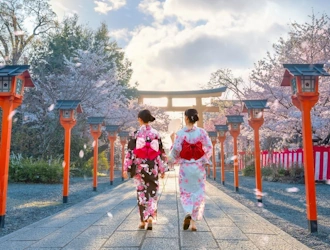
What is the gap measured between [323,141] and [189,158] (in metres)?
13.3

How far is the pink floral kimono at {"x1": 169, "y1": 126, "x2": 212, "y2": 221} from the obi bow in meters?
0.28

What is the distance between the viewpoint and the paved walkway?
11.7ft

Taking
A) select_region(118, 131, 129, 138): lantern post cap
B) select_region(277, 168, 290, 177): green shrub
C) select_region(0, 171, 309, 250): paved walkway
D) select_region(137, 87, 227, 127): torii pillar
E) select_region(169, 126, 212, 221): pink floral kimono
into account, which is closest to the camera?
select_region(0, 171, 309, 250): paved walkway

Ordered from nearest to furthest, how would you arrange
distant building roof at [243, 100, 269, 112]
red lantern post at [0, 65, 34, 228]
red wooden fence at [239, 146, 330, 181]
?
red lantern post at [0, 65, 34, 228] → distant building roof at [243, 100, 269, 112] → red wooden fence at [239, 146, 330, 181]

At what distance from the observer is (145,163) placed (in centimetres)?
472

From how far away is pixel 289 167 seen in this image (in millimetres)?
14516

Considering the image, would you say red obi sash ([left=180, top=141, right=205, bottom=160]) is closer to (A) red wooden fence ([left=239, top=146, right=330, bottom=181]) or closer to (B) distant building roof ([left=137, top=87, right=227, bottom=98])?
(A) red wooden fence ([left=239, top=146, right=330, bottom=181])

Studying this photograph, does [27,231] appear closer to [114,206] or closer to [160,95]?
[114,206]

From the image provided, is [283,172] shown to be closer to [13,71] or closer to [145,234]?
[145,234]

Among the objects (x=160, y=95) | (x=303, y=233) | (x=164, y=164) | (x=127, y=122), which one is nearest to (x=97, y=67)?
(x=127, y=122)

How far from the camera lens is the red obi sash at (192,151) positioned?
4590 millimetres

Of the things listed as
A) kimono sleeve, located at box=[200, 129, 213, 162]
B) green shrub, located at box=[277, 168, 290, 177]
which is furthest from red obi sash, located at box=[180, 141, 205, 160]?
green shrub, located at box=[277, 168, 290, 177]

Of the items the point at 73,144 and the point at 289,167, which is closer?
the point at 289,167

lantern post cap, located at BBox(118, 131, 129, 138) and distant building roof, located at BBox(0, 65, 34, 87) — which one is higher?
distant building roof, located at BBox(0, 65, 34, 87)
